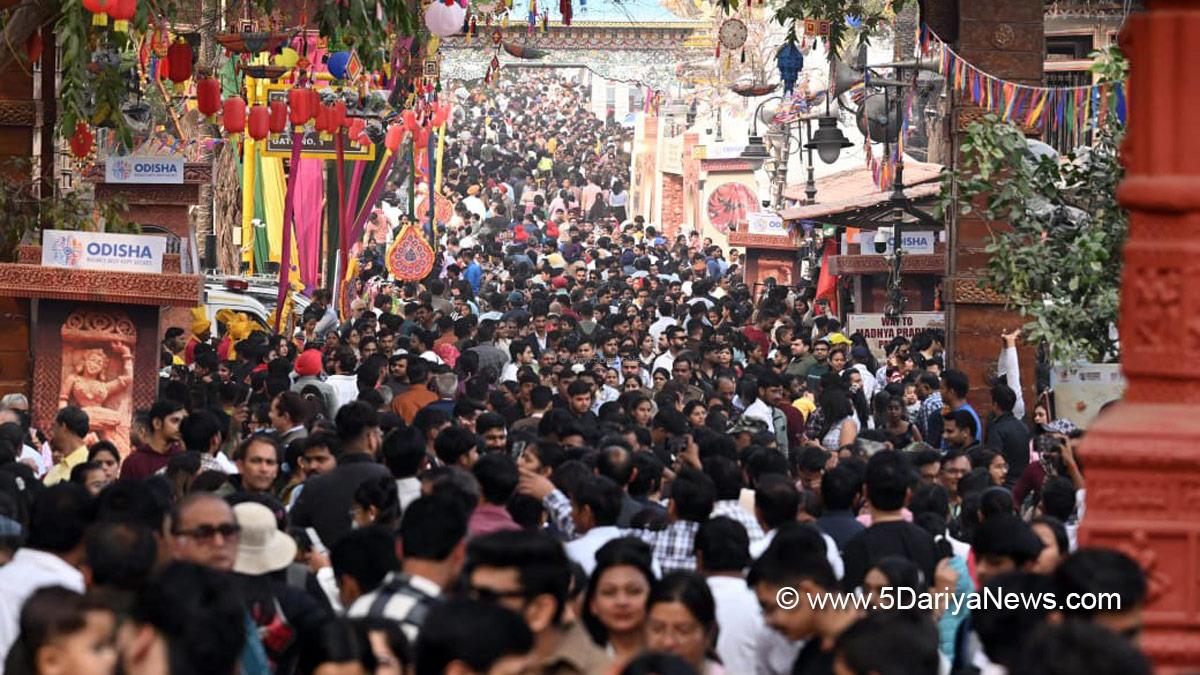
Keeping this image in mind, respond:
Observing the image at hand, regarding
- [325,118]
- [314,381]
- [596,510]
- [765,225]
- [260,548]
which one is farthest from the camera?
[765,225]

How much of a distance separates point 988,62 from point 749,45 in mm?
22226

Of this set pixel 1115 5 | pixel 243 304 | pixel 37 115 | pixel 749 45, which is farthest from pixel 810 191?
pixel 37 115

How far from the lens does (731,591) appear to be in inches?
297

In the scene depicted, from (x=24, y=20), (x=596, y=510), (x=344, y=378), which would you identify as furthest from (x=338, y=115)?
(x=596, y=510)

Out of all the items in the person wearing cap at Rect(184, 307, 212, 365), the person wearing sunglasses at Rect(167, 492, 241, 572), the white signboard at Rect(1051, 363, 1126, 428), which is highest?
the person wearing sunglasses at Rect(167, 492, 241, 572)

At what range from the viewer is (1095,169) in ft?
47.2

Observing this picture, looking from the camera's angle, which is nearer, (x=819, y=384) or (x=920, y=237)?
(x=819, y=384)

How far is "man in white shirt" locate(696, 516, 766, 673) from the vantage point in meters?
7.29

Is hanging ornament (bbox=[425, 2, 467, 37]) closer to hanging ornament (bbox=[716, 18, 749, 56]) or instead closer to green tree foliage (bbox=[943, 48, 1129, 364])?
green tree foliage (bbox=[943, 48, 1129, 364])

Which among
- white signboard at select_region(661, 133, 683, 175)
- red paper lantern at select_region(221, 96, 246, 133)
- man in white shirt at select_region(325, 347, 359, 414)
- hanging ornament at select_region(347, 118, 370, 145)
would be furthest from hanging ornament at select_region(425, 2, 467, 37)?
white signboard at select_region(661, 133, 683, 175)

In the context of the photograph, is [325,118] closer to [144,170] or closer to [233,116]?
[144,170]

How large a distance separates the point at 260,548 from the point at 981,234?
11161 millimetres

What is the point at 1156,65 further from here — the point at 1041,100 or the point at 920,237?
the point at 920,237

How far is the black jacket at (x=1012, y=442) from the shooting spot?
13.5 m
